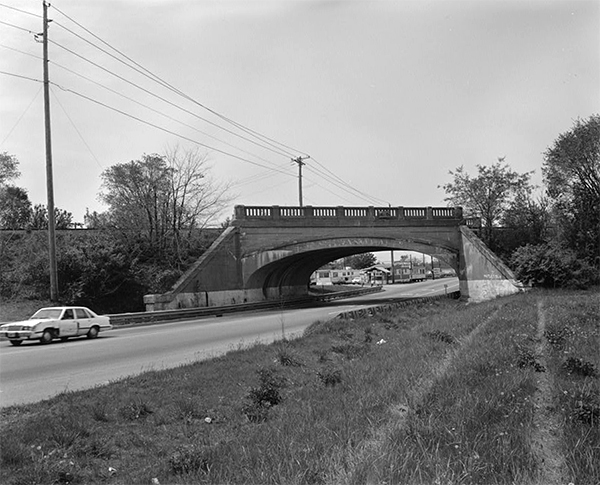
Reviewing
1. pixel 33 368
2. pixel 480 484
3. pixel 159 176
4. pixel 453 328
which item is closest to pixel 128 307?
pixel 159 176

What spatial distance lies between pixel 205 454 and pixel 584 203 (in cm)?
3879

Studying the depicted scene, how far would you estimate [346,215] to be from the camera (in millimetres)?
42781

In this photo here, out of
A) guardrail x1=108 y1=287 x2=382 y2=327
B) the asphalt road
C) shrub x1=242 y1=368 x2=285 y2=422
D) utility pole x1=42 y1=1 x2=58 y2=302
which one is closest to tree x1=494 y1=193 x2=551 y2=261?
guardrail x1=108 y1=287 x2=382 y2=327

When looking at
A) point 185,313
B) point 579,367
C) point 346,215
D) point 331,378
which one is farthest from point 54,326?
point 346,215

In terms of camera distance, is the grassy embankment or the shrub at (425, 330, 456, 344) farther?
the shrub at (425, 330, 456, 344)

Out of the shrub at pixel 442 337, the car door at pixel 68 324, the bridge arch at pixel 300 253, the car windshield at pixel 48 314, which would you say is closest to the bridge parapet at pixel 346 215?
the bridge arch at pixel 300 253

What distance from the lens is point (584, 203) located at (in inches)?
1479

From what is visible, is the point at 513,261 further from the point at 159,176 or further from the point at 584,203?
the point at 159,176

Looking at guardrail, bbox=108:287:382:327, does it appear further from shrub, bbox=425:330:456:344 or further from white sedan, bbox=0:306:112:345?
shrub, bbox=425:330:456:344

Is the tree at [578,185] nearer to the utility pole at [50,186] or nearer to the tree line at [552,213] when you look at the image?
the tree line at [552,213]

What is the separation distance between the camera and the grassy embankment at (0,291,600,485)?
4.43 m

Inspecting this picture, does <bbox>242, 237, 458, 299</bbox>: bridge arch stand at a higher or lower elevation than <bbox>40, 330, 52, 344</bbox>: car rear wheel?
higher

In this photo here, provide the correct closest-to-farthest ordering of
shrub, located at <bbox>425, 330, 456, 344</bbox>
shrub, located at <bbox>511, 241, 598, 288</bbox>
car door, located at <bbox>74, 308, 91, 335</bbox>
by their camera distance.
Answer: shrub, located at <bbox>425, 330, 456, 344</bbox>, car door, located at <bbox>74, 308, 91, 335</bbox>, shrub, located at <bbox>511, 241, 598, 288</bbox>

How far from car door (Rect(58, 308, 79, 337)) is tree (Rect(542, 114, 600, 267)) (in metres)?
31.0
